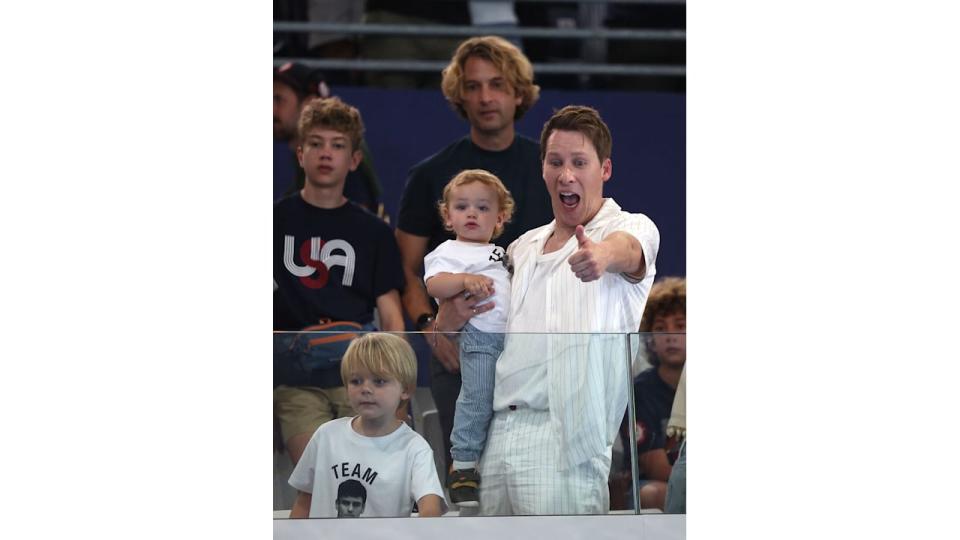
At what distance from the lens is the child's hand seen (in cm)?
456

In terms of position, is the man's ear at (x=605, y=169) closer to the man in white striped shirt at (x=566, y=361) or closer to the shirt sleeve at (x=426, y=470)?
the man in white striped shirt at (x=566, y=361)

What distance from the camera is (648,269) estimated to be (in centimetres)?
446

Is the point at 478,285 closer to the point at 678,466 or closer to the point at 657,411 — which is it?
the point at 657,411

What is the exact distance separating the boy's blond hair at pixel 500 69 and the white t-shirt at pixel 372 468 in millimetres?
1637

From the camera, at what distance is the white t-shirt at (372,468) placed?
4.12 m

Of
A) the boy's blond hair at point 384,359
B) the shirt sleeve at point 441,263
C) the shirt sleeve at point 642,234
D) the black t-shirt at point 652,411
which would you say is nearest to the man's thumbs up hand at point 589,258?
the shirt sleeve at point 642,234

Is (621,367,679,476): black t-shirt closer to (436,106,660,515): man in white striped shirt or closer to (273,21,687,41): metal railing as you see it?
(436,106,660,515): man in white striped shirt

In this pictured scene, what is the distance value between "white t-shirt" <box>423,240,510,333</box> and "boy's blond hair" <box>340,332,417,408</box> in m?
0.47
